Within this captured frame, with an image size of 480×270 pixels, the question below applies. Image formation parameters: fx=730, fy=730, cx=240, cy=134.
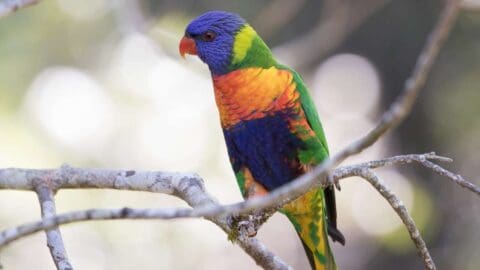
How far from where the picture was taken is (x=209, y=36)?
3.01 meters

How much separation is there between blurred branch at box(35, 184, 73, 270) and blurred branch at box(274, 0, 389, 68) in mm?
3334

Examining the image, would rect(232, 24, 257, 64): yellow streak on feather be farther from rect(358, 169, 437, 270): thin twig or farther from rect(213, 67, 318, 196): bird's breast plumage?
rect(358, 169, 437, 270): thin twig

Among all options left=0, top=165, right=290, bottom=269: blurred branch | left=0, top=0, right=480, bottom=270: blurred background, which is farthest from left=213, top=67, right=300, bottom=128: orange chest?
left=0, top=0, right=480, bottom=270: blurred background

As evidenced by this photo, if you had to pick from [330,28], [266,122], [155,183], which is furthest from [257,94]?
[330,28]

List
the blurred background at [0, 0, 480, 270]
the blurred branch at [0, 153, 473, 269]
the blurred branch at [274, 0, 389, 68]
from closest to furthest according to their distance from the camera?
the blurred branch at [0, 153, 473, 269], the blurred background at [0, 0, 480, 270], the blurred branch at [274, 0, 389, 68]

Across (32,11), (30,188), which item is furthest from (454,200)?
(30,188)

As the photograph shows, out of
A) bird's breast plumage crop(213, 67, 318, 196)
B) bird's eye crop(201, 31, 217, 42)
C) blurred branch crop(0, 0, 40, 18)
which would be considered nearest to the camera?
blurred branch crop(0, 0, 40, 18)

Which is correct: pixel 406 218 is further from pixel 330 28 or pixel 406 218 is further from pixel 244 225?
pixel 330 28

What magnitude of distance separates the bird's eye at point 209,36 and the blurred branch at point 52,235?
107cm

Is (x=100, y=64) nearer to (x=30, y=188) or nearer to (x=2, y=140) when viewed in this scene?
(x=2, y=140)

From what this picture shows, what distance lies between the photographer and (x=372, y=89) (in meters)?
6.09

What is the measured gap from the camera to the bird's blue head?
2922 mm

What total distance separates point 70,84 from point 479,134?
315 centimetres

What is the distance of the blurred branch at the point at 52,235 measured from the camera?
1894mm
